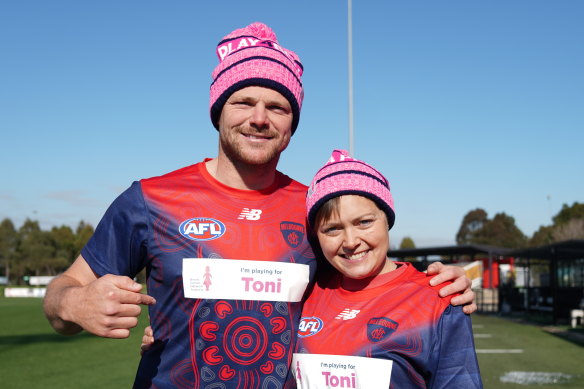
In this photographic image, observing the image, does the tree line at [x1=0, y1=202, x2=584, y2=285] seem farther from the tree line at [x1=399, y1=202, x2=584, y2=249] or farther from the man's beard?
the man's beard

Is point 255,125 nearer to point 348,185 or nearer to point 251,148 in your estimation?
point 251,148

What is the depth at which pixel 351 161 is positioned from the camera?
281cm

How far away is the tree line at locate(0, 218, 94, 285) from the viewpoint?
227ft

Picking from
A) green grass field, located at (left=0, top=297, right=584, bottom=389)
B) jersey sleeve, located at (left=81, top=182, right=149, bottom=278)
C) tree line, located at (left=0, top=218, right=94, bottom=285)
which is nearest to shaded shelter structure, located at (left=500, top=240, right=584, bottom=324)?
green grass field, located at (left=0, top=297, right=584, bottom=389)

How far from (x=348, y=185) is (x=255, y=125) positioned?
516mm

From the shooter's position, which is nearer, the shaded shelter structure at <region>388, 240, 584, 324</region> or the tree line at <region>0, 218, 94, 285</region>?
the shaded shelter structure at <region>388, 240, 584, 324</region>

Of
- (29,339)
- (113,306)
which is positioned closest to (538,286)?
(29,339)

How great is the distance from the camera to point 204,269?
2590 mm

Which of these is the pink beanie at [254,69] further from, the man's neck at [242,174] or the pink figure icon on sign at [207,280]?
the pink figure icon on sign at [207,280]

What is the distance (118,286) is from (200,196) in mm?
793

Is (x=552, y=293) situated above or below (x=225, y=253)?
below

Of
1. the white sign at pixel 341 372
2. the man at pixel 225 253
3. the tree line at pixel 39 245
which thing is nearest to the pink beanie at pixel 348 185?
the man at pixel 225 253

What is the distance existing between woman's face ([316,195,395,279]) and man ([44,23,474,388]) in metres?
0.19

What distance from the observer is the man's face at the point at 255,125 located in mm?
2734
